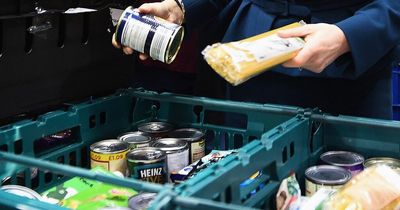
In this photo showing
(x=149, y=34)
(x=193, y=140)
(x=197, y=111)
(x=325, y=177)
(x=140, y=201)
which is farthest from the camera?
(x=197, y=111)

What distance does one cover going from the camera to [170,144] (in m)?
1.36

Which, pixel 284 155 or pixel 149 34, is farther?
pixel 149 34

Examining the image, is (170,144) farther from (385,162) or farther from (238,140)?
(385,162)

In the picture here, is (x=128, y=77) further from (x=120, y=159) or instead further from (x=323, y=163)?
(x=323, y=163)

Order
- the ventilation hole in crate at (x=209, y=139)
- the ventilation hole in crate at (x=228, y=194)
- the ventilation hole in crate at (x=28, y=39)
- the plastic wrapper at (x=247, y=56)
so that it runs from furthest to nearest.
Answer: the ventilation hole in crate at (x=209, y=139) < the ventilation hole in crate at (x=28, y=39) < the plastic wrapper at (x=247, y=56) < the ventilation hole in crate at (x=228, y=194)

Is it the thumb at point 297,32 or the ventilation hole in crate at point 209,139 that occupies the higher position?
the thumb at point 297,32

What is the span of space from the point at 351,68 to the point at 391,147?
20 cm

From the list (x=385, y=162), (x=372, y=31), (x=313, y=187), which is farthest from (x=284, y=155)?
(x=372, y=31)

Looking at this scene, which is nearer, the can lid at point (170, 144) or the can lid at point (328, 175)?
the can lid at point (328, 175)

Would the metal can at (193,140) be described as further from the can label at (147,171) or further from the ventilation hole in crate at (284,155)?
the ventilation hole in crate at (284,155)

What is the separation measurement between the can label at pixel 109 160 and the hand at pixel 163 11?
243 millimetres

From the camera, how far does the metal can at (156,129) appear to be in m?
1.46

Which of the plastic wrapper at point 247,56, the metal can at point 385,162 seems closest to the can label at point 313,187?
the metal can at point 385,162

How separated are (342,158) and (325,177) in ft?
0.36
